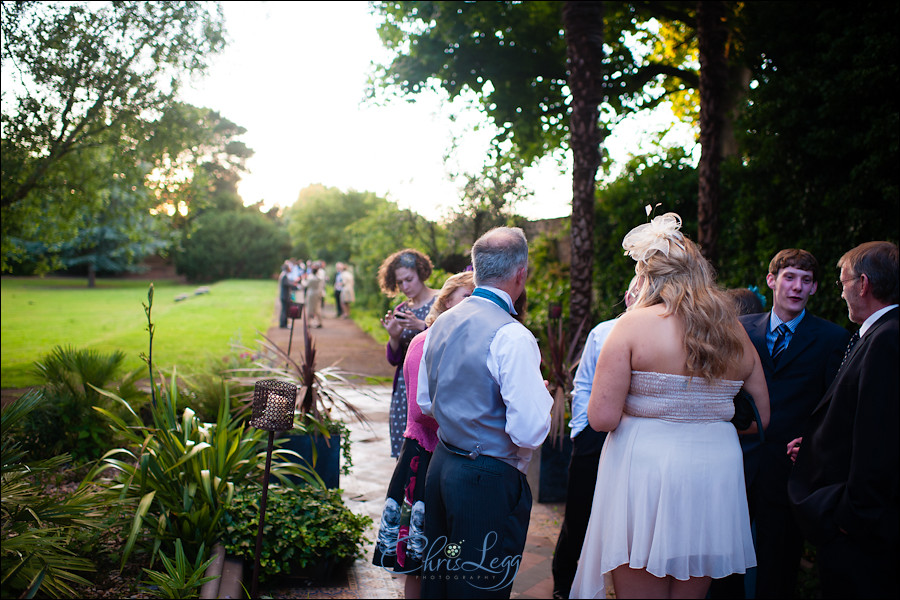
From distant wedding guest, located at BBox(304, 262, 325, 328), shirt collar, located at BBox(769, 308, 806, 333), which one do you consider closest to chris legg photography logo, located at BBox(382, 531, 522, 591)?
shirt collar, located at BBox(769, 308, 806, 333)

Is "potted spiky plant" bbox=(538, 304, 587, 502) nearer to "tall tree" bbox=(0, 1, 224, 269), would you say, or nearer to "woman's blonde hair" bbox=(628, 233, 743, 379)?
"woman's blonde hair" bbox=(628, 233, 743, 379)

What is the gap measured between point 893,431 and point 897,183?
3840 mm

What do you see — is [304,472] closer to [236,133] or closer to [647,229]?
[647,229]

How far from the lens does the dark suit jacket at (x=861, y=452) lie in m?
2.11

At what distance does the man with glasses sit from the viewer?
327 cm

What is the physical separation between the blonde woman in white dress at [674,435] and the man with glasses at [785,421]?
0.80 metres

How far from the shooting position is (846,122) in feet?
18.1

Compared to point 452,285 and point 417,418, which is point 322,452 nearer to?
point 417,418

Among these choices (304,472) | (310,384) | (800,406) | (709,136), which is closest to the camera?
(800,406)

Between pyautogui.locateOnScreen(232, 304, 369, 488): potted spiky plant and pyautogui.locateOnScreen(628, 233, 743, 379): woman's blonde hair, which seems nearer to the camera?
pyautogui.locateOnScreen(628, 233, 743, 379): woman's blonde hair

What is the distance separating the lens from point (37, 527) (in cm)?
327

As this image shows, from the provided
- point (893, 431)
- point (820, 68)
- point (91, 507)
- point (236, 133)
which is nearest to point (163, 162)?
point (91, 507)

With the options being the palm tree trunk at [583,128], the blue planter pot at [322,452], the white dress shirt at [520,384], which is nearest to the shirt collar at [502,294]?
the white dress shirt at [520,384]

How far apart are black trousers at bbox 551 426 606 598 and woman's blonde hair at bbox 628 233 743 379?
50.0 inches
